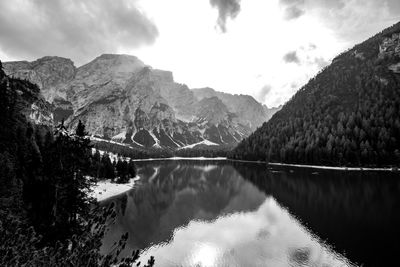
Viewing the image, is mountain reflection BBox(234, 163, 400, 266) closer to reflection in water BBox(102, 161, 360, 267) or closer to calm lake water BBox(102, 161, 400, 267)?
calm lake water BBox(102, 161, 400, 267)

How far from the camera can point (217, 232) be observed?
59.6 m

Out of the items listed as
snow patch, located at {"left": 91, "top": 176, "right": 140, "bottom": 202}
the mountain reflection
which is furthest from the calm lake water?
snow patch, located at {"left": 91, "top": 176, "right": 140, "bottom": 202}

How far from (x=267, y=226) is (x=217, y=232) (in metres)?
11.3

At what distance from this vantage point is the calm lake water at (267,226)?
145 ft

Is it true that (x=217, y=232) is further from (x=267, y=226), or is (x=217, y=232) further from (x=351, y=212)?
(x=351, y=212)

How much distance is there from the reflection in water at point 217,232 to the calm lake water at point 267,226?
139mm

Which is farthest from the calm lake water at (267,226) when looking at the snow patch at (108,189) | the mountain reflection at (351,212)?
the snow patch at (108,189)

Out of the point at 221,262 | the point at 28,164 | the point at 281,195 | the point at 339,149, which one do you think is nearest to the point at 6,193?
the point at 28,164

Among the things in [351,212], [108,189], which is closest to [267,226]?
[351,212]

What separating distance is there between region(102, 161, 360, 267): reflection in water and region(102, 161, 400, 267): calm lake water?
0.14 m

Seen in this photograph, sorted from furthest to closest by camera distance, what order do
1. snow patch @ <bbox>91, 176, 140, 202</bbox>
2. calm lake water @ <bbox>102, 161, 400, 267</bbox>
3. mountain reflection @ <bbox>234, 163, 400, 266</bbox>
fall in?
snow patch @ <bbox>91, 176, 140, 202</bbox>, mountain reflection @ <bbox>234, 163, 400, 266</bbox>, calm lake water @ <bbox>102, 161, 400, 267</bbox>

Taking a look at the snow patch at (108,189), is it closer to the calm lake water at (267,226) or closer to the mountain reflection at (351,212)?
the calm lake water at (267,226)

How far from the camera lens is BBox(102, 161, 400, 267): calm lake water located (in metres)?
44.2

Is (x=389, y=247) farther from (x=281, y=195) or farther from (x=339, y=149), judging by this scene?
(x=339, y=149)
